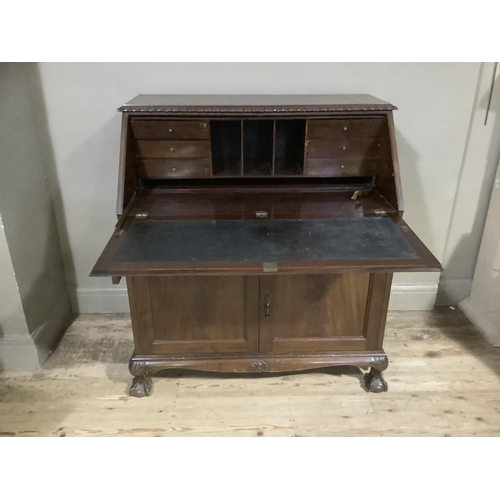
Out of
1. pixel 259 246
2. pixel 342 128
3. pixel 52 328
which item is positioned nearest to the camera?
pixel 259 246

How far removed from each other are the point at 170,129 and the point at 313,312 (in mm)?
906

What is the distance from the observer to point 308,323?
1787 millimetres

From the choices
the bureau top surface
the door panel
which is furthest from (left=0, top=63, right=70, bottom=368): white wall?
the door panel

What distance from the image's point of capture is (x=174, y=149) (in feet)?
5.92

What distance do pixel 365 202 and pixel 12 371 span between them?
1705mm

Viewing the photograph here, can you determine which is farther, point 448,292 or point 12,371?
point 448,292

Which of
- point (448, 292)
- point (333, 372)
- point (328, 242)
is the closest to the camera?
point (328, 242)

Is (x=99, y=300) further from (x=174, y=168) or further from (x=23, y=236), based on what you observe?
(x=174, y=168)

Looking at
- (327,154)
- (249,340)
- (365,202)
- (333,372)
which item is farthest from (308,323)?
(327,154)

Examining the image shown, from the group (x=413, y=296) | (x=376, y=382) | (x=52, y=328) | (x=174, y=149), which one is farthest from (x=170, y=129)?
(x=413, y=296)

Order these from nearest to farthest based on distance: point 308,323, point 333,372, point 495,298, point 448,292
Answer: point 308,323
point 333,372
point 495,298
point 448,292

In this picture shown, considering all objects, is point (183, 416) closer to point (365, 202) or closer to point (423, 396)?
point (423, 396)

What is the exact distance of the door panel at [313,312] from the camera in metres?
1.71

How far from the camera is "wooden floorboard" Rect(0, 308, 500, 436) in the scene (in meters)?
1.74
